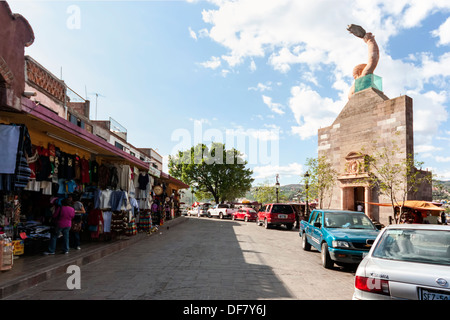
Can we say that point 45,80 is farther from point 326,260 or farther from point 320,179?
point 320,179

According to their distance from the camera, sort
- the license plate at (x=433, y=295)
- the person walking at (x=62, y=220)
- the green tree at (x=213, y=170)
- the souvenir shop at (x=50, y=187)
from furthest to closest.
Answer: the green tree at (x=213, y=170), the person walking at (x=62, y=220), the souvenir shop at (x=50, y=187), the license plate at (x=433, y=295)

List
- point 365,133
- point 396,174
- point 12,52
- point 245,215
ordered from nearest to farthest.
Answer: point 12,52 → point 396,174 → point 365,133 → point 245,215

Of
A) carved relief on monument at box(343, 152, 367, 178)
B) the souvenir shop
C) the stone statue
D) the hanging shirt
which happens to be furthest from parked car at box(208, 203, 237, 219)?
the hanging shirt

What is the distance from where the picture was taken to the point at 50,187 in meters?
9.32

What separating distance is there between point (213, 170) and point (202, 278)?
44.9 m

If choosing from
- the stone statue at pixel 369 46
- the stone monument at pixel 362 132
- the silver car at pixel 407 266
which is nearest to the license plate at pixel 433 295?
the silver car at pixel 407 266

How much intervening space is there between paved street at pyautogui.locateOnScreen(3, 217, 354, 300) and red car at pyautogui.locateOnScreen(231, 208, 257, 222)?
22486 mm

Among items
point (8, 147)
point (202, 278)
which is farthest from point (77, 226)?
point (202, 278)

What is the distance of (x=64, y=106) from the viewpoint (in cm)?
1544

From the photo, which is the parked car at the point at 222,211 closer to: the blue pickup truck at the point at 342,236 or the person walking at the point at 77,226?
the blue pickup truck at the point at 342,236

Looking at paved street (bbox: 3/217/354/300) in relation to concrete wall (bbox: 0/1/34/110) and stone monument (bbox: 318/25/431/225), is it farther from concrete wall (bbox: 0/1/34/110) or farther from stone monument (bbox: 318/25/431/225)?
stone monument (bbox: 318/25/431/225)

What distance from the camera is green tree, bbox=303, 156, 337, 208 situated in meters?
26.7

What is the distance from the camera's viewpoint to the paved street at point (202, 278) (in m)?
5.68
